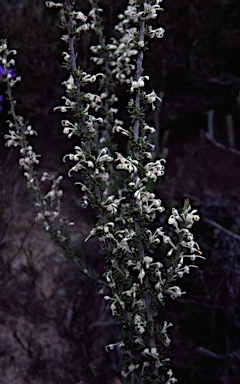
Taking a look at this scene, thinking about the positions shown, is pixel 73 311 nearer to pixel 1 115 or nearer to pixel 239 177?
pixel 1 115

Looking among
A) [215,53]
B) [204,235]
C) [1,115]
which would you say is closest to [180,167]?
[204,235]

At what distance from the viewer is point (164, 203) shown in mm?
3107

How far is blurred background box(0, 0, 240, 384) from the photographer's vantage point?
99.7 inches

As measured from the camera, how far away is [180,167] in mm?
3492

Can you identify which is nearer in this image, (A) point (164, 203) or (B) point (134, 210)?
(B) point (134, 210)

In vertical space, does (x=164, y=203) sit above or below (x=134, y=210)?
above

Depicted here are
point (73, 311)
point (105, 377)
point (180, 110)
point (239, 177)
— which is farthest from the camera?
point (239, 177)

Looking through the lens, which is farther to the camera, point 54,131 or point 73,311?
point 54,131

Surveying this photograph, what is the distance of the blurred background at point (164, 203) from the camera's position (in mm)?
2533

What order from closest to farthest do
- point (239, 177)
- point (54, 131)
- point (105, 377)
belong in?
point (105, 377) < point (54, 131) < point (239, 177)

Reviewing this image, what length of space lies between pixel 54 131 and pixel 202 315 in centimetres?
171

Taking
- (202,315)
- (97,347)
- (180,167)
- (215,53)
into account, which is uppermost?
(215,53)

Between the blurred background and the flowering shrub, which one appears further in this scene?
the blurred background

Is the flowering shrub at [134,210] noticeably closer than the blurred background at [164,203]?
Yes
